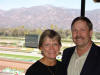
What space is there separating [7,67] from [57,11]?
17.9 ft

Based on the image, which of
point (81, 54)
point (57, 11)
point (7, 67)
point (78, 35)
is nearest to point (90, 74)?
point (81, 54)

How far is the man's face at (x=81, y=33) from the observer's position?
1.33 m

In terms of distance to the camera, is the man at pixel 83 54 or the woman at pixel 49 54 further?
the man at pixel 83 54

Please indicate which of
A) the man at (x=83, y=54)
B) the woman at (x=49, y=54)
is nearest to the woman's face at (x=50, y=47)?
the woman at (x=49, y=54)

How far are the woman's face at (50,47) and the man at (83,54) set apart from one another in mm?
302

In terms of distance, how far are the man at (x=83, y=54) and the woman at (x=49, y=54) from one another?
250mm

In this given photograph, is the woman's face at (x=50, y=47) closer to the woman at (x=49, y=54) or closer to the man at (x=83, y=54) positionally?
the woman at (x=49, y=54)

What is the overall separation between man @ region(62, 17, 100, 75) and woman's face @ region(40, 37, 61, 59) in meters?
0.30

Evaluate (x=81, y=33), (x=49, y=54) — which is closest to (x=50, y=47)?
(x=49, y=54)

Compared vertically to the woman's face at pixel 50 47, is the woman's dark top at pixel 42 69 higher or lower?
lower

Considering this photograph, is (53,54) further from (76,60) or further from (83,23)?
(83,23)

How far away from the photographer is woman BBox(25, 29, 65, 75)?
1.03 m

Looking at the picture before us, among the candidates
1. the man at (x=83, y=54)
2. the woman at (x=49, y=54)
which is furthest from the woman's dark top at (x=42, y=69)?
the man at (x=83, y=54)

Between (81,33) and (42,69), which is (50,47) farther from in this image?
(81,33)
